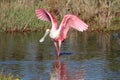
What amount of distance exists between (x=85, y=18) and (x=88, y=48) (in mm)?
6268

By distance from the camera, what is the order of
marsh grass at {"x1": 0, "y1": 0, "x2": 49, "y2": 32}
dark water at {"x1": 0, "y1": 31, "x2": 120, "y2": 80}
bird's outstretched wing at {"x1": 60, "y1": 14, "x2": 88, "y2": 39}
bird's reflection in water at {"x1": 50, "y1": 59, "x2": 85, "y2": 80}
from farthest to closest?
marsh grass at {"x1": 0, "y1": 0, "x2": 49, "y2": 32}
bird's outstretched wing at {"x1": 60, "y1": 14, "x2": 88, "y2": 39}
dark water at {"x1": 0, "y1": 31, "x2": 120, "y2": 80}
bird's reflection in water at {"x1": 50, "y1": 59, "x2": 85, "y2": 80}

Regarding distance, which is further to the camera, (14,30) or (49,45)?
(14,30)

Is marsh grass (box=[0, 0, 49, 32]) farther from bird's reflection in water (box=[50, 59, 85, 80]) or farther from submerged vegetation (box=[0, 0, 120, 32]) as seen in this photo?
bird's reflection in water (box=[50, 59, 85, 80])

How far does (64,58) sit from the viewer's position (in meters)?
15.8

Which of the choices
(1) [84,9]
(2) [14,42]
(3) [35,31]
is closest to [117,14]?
(1) [84,9]

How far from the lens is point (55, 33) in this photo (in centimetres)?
1659

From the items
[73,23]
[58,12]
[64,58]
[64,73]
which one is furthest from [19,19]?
[64,73]

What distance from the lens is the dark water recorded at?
1312 cm

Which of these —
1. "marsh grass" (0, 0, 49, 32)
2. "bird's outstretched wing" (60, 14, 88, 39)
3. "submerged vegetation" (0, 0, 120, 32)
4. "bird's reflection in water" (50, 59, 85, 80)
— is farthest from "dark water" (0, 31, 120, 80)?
"submerged vegetation" (0, 0, 120, 32)

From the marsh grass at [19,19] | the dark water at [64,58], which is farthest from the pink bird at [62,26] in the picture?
the marsh grass at [19,19]

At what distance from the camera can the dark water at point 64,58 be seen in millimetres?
13118

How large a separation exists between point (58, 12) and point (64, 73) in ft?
36.4

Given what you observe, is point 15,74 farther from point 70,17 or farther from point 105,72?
point 70,17

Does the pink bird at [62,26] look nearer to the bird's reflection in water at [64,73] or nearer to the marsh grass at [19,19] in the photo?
the bird's reflection in water at [64,73]
